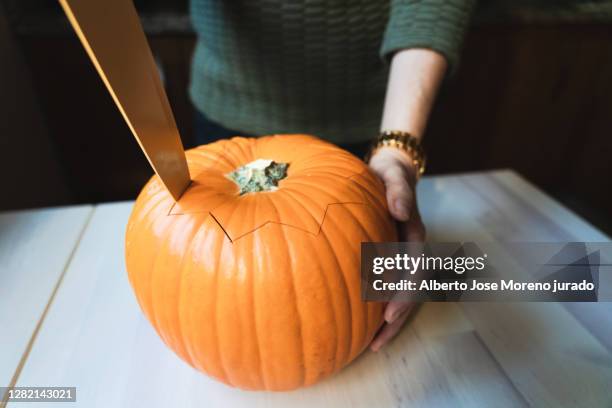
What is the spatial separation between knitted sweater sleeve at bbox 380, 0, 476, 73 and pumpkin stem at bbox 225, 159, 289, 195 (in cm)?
34

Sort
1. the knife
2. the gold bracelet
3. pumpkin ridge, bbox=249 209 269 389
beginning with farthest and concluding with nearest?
the gold bracelet
pumpkin ridge, bbox=249 209 269 389
the knife

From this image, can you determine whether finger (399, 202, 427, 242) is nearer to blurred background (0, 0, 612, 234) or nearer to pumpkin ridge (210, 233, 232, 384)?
pumpkin ridge (210, 233, 232, 384)

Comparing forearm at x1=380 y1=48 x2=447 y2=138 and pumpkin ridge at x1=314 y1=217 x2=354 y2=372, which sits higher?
forearm at x1=380 y1=48 x2=447 y2=138

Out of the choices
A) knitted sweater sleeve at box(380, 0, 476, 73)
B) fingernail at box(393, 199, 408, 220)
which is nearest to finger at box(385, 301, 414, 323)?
fingernail at box(393, 199, 408, 220)

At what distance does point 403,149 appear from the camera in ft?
2.07

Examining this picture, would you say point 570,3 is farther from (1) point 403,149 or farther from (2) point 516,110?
(1) point 403,149

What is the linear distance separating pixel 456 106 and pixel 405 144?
50.9 inches

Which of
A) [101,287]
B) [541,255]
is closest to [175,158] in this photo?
[101,287]

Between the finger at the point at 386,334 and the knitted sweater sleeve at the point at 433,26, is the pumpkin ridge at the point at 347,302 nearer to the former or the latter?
the finger at the point at 386,334

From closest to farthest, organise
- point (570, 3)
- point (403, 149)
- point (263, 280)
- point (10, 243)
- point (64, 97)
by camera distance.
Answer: point (263, 280), point (403, 149), point (10, 243), point (64, 97), point (570, 3)

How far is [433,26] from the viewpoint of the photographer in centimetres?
67

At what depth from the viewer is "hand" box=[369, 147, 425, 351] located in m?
0.50

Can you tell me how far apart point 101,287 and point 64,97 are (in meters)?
1.19

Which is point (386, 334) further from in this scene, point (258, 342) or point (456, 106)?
point (456, 106)
